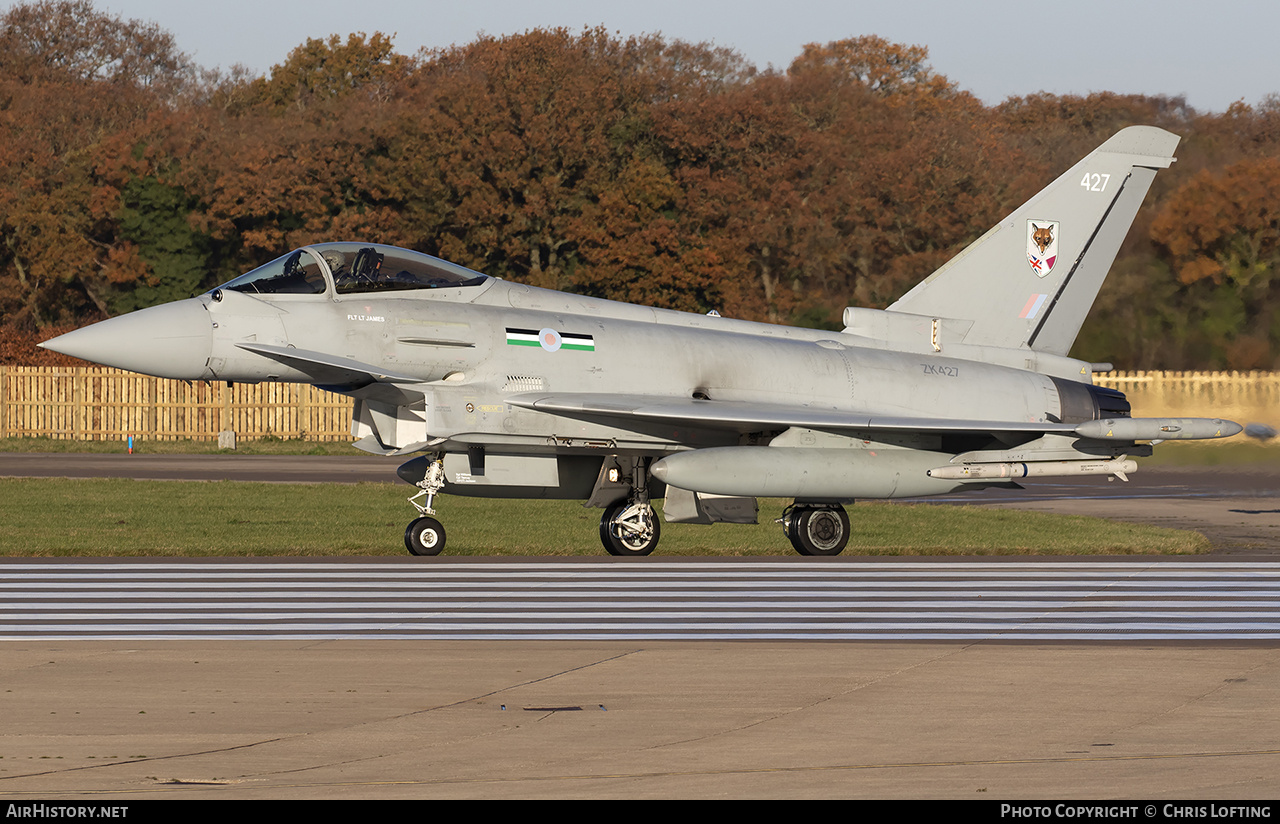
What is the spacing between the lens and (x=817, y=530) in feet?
54.7

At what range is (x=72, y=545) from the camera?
16438 millimetres

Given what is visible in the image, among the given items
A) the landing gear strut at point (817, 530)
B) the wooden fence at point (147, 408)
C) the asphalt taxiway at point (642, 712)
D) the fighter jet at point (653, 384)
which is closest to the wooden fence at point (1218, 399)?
the fighter jet at point (653, 384)

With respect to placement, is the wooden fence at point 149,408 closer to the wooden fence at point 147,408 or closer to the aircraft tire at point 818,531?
the wooden fence at point 147,408

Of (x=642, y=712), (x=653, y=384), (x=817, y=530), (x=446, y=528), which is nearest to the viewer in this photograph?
(x=642, y=712)

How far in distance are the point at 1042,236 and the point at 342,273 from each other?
28.1 ft

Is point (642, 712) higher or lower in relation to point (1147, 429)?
lower

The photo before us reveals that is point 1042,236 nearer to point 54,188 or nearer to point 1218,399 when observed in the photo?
point 1218,399

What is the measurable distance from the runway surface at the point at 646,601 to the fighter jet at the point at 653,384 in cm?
122

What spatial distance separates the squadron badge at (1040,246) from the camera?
18375 millimetres

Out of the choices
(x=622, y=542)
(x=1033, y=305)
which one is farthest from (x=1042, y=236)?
(x=622, y=542)

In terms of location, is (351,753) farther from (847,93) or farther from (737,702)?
(847,93)

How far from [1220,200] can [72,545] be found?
90.2 ft

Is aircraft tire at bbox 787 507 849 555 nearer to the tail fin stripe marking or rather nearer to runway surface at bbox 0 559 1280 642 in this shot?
runway surface at bbox 0 559 1280 642

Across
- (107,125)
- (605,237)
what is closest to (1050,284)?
(605,237)
